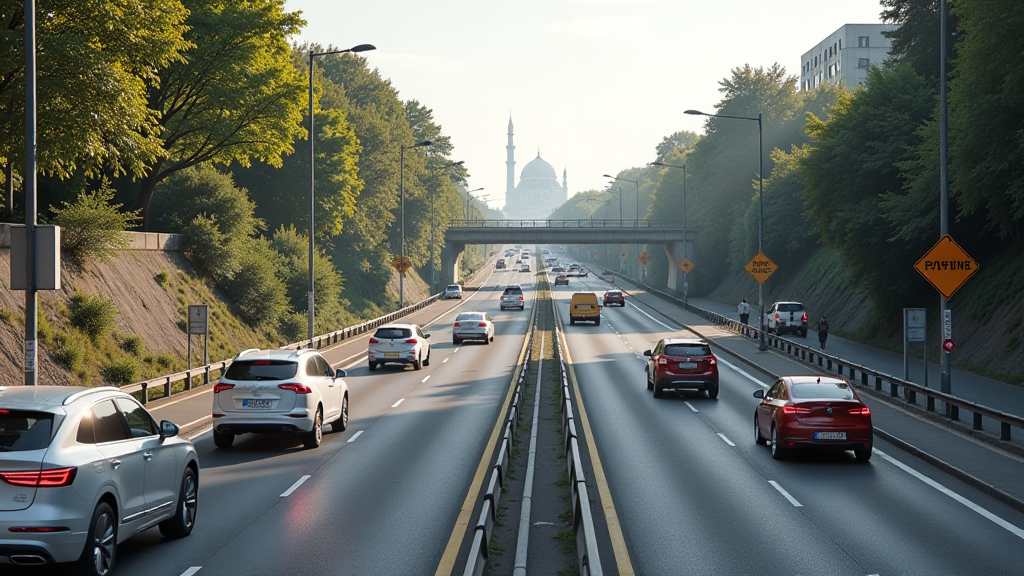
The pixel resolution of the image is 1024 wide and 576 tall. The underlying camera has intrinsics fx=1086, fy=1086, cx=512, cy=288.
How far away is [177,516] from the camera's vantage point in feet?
40.4

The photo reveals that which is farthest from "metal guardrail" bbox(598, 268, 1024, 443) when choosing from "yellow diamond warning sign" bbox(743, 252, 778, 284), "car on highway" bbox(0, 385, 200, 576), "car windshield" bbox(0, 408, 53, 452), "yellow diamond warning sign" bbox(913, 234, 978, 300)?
"car windshield" bbox(0, 408, 53, 452)

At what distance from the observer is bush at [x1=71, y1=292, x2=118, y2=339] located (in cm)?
3006

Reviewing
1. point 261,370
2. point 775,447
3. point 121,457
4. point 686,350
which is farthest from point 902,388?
point 121,457

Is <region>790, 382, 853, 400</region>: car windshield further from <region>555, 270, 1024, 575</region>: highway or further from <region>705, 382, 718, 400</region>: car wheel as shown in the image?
<region>705, 382, 718, 400</region>: car wheel

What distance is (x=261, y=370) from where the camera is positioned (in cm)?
1995

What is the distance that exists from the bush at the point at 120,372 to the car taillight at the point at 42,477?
20.7 m

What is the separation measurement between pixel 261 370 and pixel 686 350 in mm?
13775

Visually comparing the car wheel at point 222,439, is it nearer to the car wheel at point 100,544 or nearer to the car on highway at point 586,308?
the car wheel at point 100,544

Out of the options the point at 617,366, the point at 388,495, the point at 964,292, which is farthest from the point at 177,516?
the point at 964,292

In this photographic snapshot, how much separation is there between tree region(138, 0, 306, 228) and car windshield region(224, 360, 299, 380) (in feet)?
69.2

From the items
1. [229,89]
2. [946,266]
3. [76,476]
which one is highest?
[229,89]

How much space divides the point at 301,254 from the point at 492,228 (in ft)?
178

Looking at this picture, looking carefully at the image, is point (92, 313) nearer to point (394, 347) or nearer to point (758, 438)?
point (394, 347)

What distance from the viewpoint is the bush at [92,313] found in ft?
98.6
